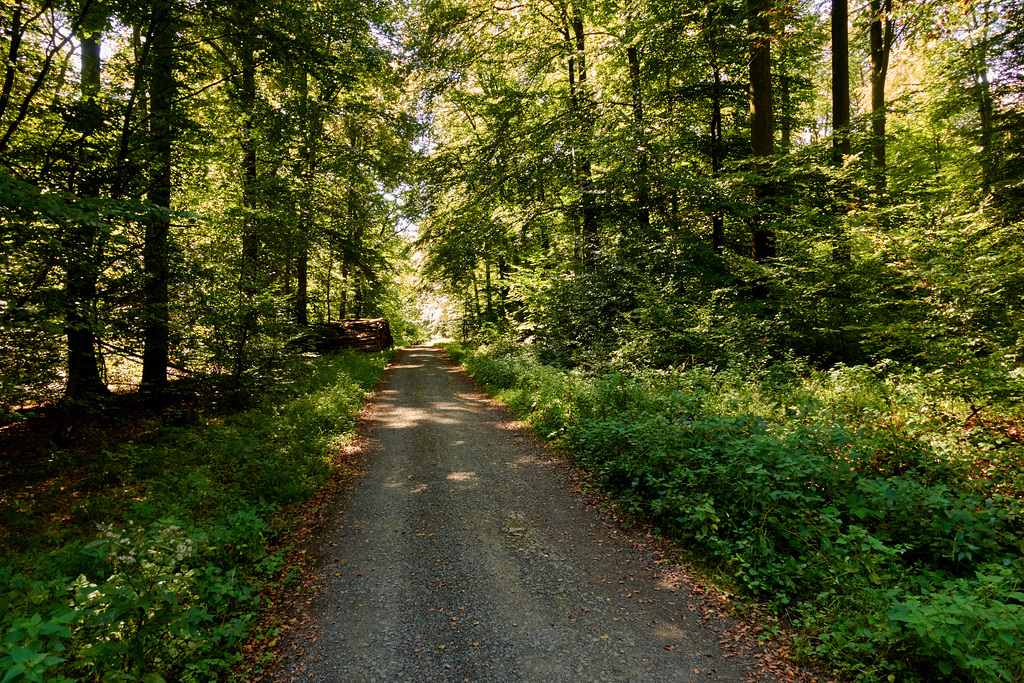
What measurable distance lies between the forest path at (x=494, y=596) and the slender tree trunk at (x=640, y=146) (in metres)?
9.05

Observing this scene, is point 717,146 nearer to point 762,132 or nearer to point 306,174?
point 762,132

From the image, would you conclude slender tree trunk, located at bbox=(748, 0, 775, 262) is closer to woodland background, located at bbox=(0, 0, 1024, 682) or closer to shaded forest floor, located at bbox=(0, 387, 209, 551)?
woodland background, located at bbox=(0, 0, 1024, 682)

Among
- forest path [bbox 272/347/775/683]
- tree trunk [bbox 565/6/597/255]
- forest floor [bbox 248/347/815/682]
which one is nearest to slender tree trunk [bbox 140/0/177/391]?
forest floor [bbox 248/347/815/682]

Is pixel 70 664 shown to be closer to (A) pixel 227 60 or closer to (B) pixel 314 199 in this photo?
(B) pixel 314 199

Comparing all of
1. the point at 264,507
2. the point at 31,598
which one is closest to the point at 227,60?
the point at 264,507

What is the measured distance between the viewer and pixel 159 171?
748 centimetres

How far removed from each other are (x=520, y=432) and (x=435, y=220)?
8.78m

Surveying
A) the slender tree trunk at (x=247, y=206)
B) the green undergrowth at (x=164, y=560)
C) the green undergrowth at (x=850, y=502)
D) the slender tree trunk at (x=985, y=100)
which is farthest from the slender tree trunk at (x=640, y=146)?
the green undergrowth at (x=164, y=560)

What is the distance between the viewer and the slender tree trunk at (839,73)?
1007cm

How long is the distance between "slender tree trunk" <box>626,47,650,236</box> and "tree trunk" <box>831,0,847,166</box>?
439 centimetres

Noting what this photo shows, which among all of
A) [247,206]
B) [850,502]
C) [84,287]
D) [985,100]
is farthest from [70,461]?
[985,100]

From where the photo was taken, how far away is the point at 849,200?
1022 cm

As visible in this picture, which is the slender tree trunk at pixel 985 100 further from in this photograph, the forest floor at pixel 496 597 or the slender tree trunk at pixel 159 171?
the slender tree trunk at pixel 159 171

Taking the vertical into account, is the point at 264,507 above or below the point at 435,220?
below
